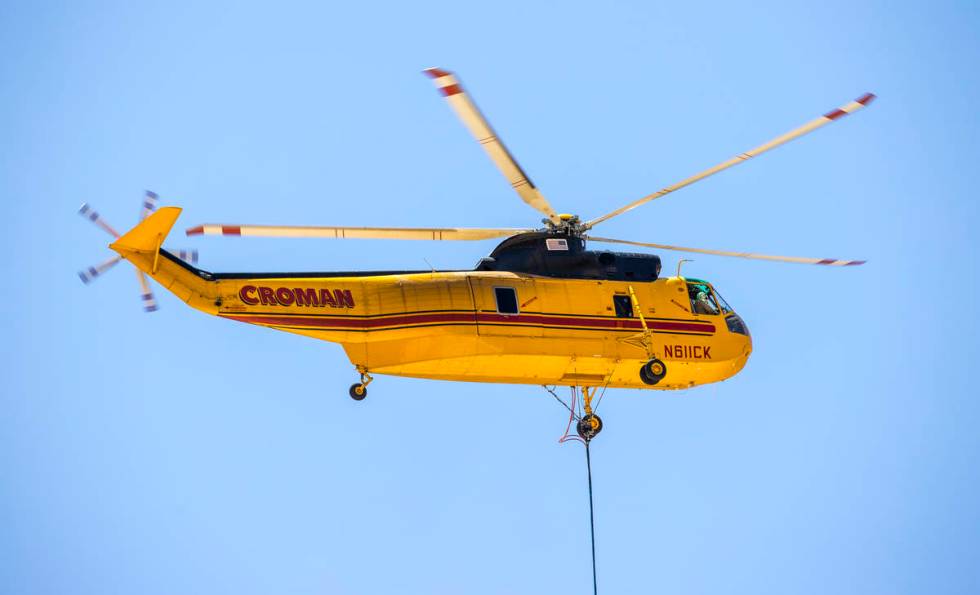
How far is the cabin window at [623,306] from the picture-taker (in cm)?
2472

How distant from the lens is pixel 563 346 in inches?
942

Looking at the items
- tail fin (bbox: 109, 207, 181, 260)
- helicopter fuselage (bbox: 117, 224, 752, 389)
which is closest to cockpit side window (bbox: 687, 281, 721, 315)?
helicopter fuselage (bbox: 117, 224, 752, 389)

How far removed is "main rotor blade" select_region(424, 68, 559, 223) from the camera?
19.6 metres

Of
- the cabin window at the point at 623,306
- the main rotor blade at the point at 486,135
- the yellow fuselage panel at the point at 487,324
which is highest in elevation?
the main rotor blade at the point at 486,135

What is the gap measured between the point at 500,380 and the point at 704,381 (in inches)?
171

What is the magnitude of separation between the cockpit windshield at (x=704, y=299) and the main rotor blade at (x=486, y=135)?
3.78 meters

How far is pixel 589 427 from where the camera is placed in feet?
84.2

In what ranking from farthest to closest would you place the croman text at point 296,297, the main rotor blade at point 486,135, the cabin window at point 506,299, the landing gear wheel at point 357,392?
the cabin window at point 506,299 → the landing gear wheel at point 357,392 → the croman text at point 296,297 → the main rotor blade at point 486,135

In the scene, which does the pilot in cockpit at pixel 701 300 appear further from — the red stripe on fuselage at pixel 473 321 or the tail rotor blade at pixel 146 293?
the tail rotor blade at pixel 146 293

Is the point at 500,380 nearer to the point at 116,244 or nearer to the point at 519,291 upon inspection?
the point at 519,291

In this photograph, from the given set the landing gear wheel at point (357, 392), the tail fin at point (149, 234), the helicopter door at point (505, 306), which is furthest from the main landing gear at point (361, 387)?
the tail fin at point (149, 234)

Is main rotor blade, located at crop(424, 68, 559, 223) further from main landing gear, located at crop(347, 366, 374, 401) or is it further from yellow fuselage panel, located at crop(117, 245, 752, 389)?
main landing gear, located at crop(347, 366, 374, 401)

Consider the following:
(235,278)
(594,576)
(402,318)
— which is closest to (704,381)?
(594,576)

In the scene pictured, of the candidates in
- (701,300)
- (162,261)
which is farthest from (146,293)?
(701,300)
